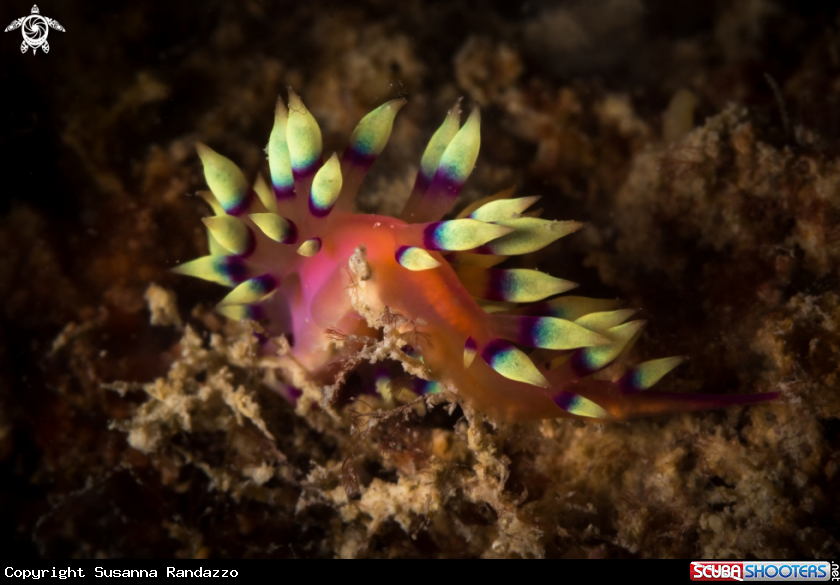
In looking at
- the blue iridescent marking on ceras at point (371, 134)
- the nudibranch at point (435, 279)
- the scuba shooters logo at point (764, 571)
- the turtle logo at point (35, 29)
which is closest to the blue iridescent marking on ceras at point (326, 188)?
the nudibranch at point (435, 279)

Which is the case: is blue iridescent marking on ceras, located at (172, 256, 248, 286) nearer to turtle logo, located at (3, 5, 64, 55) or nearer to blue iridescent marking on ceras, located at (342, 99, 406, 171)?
blue iridescent marking on ceras, located at (342, 99, 406, 171)

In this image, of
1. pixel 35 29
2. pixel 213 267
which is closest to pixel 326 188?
pixel 213 267

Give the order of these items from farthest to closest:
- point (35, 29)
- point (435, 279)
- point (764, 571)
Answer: point (35, 29) < point (764, 571) < point (435, 279)

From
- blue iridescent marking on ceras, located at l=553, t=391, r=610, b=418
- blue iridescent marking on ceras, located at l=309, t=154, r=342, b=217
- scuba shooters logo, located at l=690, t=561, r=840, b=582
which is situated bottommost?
scuba shooters logo, located at l=690, t=561, r=840, b=582

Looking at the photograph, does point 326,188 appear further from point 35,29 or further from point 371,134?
point 35,29

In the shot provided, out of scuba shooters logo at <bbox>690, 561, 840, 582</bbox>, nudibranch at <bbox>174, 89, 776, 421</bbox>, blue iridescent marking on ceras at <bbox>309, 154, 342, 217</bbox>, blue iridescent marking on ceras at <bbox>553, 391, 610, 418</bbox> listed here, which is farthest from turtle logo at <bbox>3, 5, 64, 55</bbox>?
scuba shooters logo at <bbox>690, 561, 840, 582</bbox>

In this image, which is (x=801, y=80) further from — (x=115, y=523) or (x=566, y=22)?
(x=115, y=523)

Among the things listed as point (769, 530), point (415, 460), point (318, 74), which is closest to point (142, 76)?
point (318, 74)
